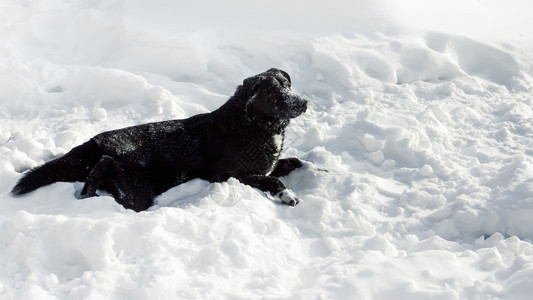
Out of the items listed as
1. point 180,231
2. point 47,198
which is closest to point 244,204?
point 180,231

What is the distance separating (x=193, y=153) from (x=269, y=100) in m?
0.92

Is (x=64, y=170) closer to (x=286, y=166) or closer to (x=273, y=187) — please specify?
(x=273, y=187)

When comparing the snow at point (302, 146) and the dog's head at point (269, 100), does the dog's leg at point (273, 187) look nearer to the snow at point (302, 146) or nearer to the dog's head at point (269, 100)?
the snow at point (302, 146)

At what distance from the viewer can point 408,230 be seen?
4.57m

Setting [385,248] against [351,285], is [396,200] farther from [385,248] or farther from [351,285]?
[351,285]

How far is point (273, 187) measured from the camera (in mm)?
5020

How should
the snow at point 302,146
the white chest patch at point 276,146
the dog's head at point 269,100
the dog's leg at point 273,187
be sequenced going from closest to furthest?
1. the snow at point 302,146
2. the dog's leg at point 273,187
3. the dog's head at point 269,100
4. the white chest patch at point 276,146

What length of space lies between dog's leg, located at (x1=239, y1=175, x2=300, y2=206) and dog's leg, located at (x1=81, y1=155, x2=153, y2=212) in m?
0.95

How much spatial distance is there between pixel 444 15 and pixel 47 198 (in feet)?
25.0

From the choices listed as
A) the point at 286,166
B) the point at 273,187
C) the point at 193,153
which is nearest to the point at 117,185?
the point at 193,153

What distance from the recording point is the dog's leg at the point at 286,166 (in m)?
5.70

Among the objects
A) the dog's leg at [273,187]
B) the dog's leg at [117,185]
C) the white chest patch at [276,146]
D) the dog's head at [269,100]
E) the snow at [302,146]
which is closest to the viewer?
the snow at [302,146]

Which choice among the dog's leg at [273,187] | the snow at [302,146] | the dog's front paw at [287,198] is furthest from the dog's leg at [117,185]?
the dog's front paw at [287,198]

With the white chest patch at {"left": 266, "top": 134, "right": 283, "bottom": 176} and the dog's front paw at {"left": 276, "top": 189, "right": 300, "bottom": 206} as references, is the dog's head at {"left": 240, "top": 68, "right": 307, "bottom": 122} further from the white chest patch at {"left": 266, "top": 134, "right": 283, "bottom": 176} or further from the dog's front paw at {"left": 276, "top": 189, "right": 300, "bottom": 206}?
the dog's front paw at {"left": 276, "top": 189, "right": 300, "bottom": 206}
